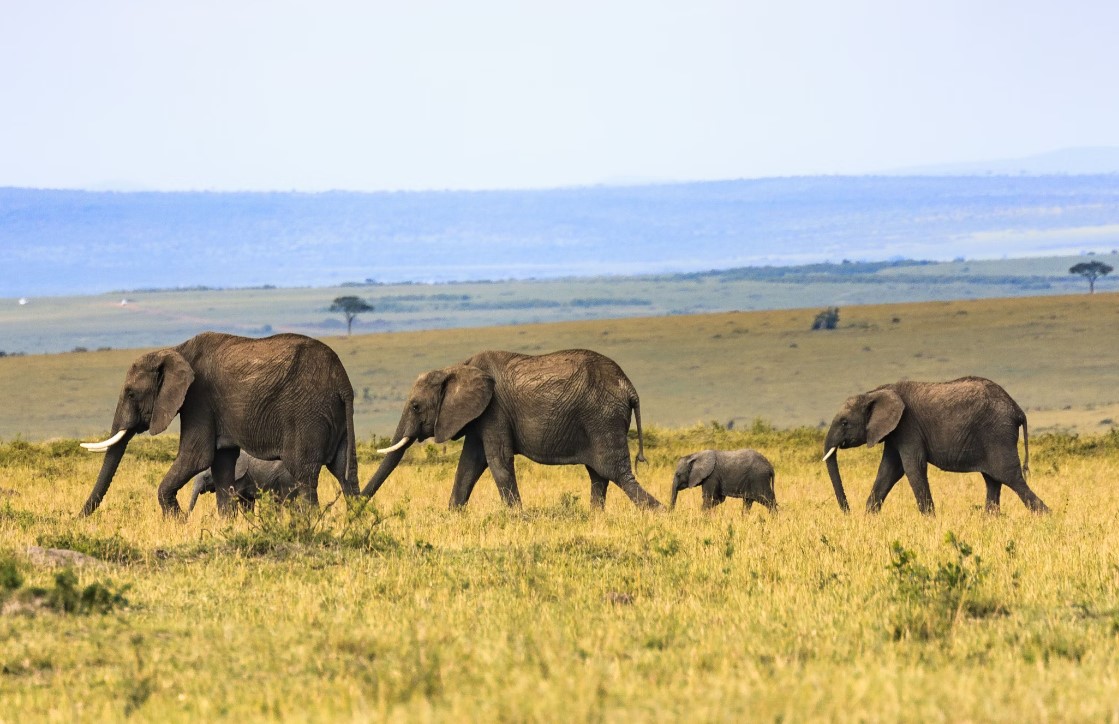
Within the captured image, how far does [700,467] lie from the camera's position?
20.2 meters

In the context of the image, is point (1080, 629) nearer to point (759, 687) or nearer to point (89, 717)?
point (759, 687)

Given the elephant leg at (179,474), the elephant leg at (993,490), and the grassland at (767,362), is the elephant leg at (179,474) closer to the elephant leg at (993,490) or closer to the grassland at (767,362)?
the elephant leg at (993,490)

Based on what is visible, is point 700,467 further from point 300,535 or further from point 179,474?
point 300,535

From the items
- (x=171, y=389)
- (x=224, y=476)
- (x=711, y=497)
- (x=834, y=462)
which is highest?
(x=171, y=389)

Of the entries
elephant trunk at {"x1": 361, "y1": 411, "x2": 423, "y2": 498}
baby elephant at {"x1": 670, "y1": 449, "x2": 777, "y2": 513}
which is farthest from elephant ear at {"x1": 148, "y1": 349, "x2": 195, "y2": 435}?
baby elephant at {"x1": 670, "y1": 449, "x2": 777, "y2": 513}

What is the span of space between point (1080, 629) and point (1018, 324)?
72630 millimetres

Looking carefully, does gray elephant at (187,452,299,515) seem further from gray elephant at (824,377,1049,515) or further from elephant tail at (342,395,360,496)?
gray elephant at (824,377,1049,515)

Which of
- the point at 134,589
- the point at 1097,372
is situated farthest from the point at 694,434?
the point at 1097,372

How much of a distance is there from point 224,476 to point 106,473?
4.19 feet

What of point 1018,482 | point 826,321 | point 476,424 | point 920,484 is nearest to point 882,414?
point 920,484

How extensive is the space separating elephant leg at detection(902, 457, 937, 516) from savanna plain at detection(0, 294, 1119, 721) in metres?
0.42

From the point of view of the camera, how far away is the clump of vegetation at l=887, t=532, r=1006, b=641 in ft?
34.1

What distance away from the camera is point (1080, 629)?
10.3 meters

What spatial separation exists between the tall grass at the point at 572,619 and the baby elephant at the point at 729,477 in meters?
1.83
